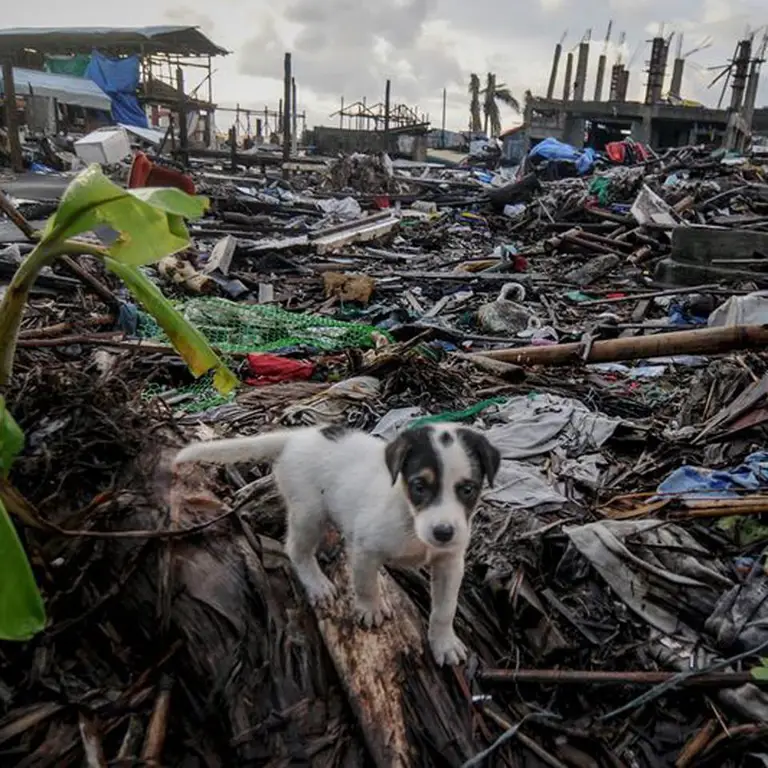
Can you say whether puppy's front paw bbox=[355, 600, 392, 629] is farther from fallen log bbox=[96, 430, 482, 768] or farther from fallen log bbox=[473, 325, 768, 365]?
fallen log bbox=[473, 325, 768, 365]

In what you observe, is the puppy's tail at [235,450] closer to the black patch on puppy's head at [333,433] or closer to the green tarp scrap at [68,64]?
the black patch on puppy's head at [333,433]

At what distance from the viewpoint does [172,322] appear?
2518 millimetres

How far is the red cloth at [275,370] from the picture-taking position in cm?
639

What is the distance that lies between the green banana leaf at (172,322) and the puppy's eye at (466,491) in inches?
38.9

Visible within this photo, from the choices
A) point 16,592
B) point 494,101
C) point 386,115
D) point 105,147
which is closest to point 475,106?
point 494,101

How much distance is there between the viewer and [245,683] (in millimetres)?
2625

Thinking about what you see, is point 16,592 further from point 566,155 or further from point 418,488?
point 566,155

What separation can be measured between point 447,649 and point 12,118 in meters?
22.0

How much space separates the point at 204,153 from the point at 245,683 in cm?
2692

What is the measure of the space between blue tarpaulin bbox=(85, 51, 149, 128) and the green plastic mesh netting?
1111 inches

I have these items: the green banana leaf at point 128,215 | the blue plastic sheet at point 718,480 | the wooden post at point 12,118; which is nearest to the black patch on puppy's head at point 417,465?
the green banana leaf at point 128,215

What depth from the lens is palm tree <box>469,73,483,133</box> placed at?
60.4m

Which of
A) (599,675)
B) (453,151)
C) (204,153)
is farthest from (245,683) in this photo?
(453,151)

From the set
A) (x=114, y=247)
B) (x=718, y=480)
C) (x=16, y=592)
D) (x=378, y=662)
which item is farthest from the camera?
(x=718, y=480)
